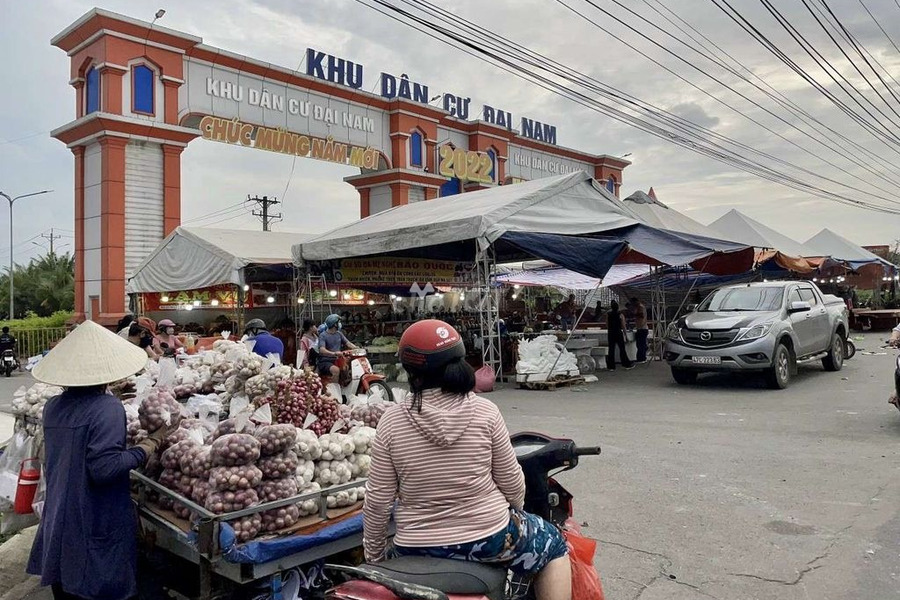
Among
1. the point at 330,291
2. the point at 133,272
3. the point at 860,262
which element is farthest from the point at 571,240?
the point at 860,262

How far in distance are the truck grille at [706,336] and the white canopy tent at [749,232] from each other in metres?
11.9

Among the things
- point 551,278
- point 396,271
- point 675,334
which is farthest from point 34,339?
point 675,334

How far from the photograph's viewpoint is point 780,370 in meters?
11.4

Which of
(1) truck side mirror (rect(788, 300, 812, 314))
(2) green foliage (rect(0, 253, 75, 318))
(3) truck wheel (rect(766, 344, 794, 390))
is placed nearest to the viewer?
(3) truck wheel (rect(766, 344, 794, 390))

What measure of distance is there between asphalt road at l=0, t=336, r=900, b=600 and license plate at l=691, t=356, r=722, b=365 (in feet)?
2.15

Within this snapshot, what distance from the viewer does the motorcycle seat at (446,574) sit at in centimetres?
227

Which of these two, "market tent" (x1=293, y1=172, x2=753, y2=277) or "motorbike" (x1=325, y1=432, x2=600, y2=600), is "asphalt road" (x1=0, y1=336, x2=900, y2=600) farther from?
"market tent" (x1=293, y1=172, x2=753, y2=277)

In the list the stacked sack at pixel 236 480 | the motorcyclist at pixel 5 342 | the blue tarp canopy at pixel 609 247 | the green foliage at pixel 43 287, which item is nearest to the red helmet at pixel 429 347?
the stacked sack at pixel 236 480

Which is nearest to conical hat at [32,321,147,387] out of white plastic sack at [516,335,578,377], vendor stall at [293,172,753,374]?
vendor stall at [293,172,753,374]

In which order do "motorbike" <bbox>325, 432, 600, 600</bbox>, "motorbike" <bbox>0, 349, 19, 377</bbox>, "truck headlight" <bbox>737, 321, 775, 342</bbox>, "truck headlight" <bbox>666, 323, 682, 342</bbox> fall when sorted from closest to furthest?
"motorbike" <bbox>325, 432, 600, 600</bbox> < "truck headlight" <bbox>737, 321, 775, 342</bbox> < "truck headlight" <bbox>666, 323, 682, 342</bbox> < "motorbike" <bbox>0, 349, 19, 377</bbox>

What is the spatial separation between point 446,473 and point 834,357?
45.4 ft

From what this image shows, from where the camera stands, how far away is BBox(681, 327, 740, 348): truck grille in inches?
443

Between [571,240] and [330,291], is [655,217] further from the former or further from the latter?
[330,291]

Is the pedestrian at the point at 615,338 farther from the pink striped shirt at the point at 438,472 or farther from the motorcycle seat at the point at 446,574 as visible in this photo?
Result: the motorcycle seat at the point at 446,574
